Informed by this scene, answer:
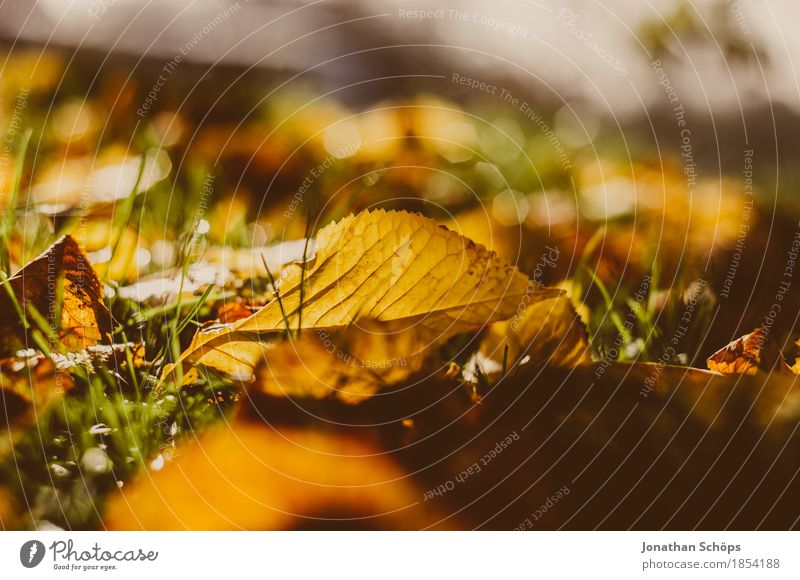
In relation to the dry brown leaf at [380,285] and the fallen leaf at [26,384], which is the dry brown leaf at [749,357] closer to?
the dry brown leaf at [380,285]

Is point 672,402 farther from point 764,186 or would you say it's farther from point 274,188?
point 274,188

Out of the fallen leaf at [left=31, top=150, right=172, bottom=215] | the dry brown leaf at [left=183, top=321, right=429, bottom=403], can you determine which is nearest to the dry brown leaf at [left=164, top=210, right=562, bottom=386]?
the dry brown leaf at [left=183, top=321, right=429, bottom=403]

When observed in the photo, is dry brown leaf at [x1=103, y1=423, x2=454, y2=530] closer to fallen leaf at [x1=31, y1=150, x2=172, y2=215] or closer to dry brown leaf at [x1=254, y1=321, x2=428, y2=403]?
dry brown leaf at [x1=254, y1=321, x2=428, y2=403]

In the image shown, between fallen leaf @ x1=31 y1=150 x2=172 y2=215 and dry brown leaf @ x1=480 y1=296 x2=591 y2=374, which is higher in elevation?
fallen leaf @ x1=31 y1=150 x2=172 y2=215

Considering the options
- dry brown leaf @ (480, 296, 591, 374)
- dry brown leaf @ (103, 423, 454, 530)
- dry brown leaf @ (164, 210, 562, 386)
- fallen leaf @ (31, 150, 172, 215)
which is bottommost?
dry brown leaf @ (103, 423, 454, 530)

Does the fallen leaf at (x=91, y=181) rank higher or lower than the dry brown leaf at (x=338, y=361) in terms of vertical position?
higher

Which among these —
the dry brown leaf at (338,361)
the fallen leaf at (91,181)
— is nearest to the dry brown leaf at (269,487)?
the dry brown leaf at (338,361)

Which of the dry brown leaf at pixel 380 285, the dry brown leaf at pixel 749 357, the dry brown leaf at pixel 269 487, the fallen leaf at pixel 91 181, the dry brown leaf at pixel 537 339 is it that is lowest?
the dry brown leaf at pixel 269 487
